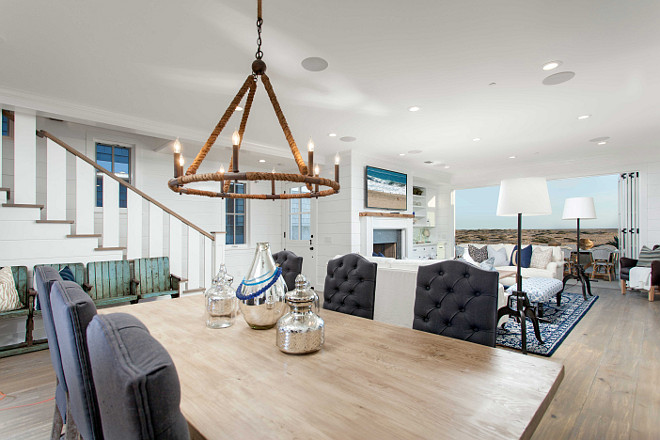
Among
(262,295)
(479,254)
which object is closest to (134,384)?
(262,295)

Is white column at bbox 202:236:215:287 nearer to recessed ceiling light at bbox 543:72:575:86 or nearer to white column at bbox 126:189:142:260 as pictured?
white column at bbox 126:189:142:260

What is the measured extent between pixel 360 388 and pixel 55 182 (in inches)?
157

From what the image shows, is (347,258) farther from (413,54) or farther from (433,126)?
(433,126)

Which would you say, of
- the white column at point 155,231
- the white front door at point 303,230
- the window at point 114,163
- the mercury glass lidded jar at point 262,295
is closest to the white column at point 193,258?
the white column at point 155,231

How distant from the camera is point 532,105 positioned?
Result: 11.6 feet

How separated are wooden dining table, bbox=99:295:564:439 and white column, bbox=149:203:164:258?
3164mm

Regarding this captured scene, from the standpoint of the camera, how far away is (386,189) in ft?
20.2

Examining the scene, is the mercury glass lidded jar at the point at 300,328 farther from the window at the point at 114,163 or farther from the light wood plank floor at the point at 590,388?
the window at the point at 114,163

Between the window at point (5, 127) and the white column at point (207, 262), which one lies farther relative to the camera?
the white column at point (207, 262)

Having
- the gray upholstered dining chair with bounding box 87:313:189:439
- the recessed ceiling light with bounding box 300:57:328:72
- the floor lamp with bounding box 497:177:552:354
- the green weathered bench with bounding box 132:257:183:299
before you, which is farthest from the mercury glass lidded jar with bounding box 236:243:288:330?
the green weathered bench with bounding box 132:257:183:299

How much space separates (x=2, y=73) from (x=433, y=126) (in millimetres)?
4484

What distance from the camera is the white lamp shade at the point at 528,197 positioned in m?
2.80

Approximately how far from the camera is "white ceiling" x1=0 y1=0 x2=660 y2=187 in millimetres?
2025

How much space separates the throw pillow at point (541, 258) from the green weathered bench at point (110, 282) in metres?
6.44
